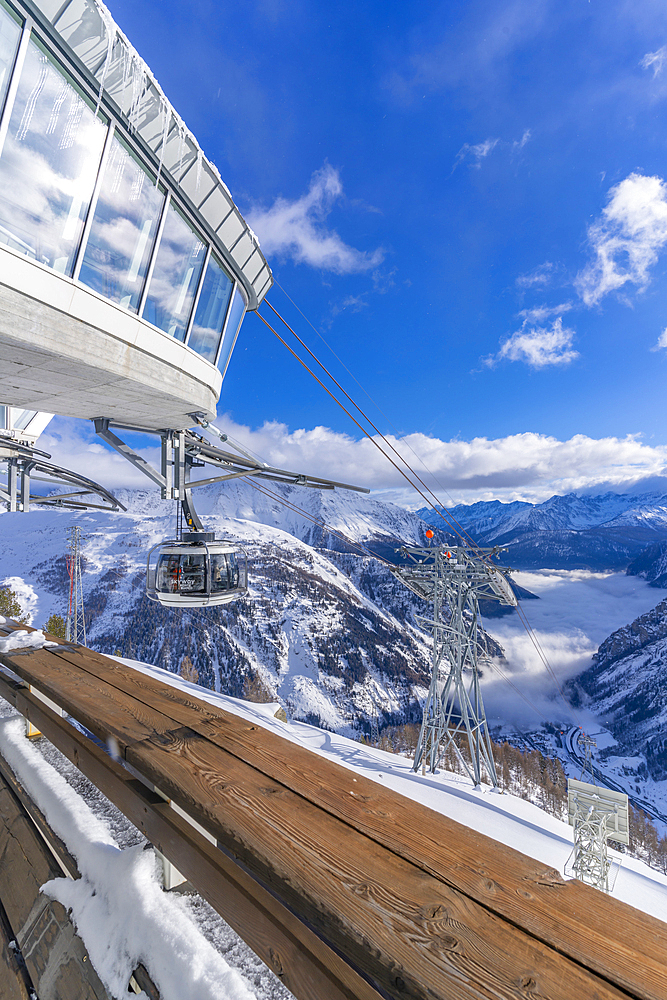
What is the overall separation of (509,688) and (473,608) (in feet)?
484

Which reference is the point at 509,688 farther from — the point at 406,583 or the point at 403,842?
the point at 403,842

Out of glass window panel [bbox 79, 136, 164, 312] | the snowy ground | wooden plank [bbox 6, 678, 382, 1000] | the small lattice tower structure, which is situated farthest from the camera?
the small lattice tower structure

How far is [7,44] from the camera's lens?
361 cm

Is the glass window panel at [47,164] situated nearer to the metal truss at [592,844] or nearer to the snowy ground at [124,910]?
the snowy ground at [124,910]

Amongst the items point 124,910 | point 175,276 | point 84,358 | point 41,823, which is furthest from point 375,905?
point 175,276

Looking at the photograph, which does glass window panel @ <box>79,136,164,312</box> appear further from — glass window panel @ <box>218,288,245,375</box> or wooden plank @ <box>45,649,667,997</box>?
wooden plank @ <box>45,649,667,997</box>

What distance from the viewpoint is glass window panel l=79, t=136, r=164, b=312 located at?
4539 mm

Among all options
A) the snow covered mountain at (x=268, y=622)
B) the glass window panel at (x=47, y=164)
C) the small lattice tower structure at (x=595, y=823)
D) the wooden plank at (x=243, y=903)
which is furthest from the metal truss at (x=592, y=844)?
the snow covered mountain at (x=268, y=622)

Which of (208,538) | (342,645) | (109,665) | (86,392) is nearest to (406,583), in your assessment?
(208,538)

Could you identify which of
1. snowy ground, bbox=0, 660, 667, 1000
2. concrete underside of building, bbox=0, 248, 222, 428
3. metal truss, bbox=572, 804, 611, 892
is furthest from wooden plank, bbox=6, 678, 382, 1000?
metal truss, bbox=572, 804, 611, 892

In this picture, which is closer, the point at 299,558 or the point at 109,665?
the point at 109,665

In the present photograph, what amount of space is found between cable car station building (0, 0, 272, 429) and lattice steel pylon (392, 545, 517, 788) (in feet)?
42.2

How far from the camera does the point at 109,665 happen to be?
2572 millimetres

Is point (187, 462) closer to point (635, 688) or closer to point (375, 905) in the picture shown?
point (375, 905)
